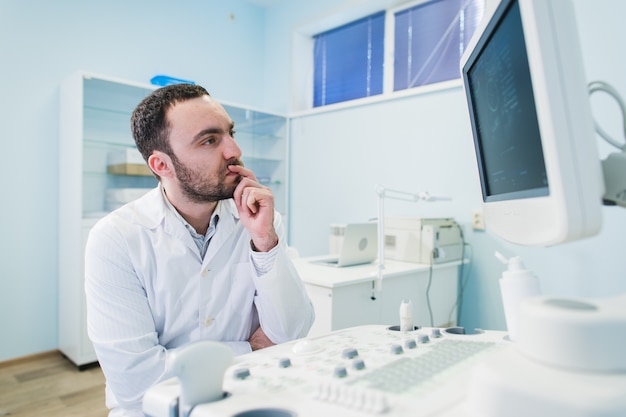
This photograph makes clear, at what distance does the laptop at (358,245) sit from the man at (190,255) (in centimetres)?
96

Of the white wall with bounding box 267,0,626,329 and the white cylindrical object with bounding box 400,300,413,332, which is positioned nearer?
the white cylindrical object with bounding box 400,300,413,332

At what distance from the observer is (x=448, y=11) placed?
316cm

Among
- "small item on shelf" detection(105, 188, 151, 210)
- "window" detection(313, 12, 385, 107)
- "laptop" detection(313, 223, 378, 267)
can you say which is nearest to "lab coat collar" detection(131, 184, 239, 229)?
"laptop" detection(313, 223, 378, 267)

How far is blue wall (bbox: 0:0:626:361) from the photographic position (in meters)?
2.32

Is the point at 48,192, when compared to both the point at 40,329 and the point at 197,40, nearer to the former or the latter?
the point at 40,329

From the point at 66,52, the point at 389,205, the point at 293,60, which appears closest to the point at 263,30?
the point at 293,60

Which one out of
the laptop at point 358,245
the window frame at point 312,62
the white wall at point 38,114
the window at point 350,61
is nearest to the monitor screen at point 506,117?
the laptop at point 358,245

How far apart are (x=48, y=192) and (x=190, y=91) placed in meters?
2.31

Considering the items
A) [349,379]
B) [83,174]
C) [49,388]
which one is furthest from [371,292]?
[83,174]

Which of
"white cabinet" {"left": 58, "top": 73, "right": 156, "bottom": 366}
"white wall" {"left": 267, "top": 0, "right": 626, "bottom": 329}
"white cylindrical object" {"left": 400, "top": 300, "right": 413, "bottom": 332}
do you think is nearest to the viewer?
"white cylindrical object" {"left": 400, "top": 300, "right": 413, "bottom": 332}

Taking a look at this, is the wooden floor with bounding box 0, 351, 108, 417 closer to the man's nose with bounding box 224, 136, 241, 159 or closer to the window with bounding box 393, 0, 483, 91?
the man's nose with bounding box 224, 136, 241, 159

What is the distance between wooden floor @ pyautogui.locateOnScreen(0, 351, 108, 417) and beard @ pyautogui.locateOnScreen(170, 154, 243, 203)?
1602mm

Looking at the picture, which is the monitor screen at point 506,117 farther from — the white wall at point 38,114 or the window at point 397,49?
the white wall at point 38,114

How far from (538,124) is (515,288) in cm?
31
